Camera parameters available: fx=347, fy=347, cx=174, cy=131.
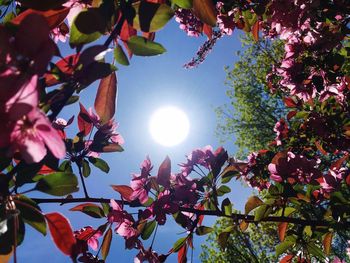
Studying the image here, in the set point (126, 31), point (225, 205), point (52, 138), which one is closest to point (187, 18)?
point (225, 205)

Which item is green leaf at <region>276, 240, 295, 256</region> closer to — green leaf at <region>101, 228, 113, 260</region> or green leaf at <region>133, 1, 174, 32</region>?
green leaf at <region>101, 228, 113, 260</region>

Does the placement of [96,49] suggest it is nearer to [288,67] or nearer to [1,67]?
[1,67]

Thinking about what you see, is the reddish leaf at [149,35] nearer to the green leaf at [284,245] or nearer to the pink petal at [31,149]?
the pink petal at [31,149]

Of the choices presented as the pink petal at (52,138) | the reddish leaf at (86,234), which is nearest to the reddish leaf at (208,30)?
the reddish leaf at (86,234)

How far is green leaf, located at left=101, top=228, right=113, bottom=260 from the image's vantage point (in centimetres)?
193

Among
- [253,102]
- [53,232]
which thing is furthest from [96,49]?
[253,102]

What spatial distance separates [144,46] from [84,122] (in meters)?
1.10

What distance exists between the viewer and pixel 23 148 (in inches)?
25.8

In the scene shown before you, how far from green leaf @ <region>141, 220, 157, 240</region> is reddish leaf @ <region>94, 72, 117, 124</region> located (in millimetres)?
981

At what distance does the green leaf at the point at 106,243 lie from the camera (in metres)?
1.93

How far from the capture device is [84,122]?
202 centimetres

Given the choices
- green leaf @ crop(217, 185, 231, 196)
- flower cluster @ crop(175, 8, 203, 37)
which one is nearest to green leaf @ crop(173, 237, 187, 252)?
green leaf @ crop(217, 185, 231, 196)

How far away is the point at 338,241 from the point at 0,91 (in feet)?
55.4

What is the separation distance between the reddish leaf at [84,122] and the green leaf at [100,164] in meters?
0.21
